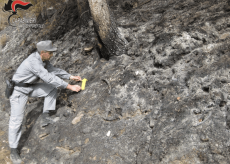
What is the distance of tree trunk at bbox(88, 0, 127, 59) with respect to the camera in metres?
3.48

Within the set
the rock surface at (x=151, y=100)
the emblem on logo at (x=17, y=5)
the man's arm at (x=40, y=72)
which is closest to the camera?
the rock surface at (x=151, y=100)

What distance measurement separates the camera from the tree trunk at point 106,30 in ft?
11.4

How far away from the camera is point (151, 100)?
2.83 m

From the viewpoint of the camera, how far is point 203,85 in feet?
8.20

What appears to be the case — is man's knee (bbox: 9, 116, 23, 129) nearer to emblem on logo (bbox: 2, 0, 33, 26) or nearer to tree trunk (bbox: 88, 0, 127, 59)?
tree trunk (bbox: 88, 0, 127, 59)

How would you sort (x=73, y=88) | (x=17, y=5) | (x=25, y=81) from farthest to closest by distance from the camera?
1. (x=17, y=5)
2. (x=73, y=88)
3. (x=25, y=81)

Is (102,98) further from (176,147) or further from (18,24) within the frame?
(18,24)

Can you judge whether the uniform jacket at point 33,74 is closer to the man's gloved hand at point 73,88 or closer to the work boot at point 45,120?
the man's gloved hand at point 73,88

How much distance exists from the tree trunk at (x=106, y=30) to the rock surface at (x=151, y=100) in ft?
0.55

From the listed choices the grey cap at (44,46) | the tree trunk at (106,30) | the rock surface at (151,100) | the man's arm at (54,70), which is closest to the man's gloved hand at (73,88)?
the rock surface at (151,100)

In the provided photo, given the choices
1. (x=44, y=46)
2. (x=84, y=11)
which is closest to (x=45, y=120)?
(x=44, y=46)

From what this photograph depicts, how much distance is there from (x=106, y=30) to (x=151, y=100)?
5.53 ft

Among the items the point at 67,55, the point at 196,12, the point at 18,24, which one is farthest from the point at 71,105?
the point at 18,24

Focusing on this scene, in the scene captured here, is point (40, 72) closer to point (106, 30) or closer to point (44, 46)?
point (44, 46)
